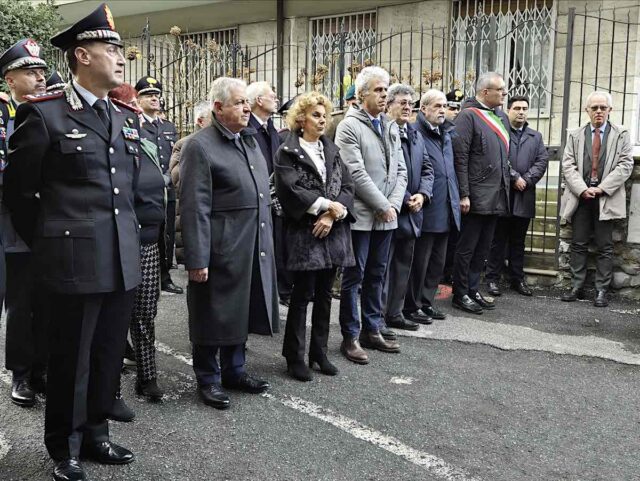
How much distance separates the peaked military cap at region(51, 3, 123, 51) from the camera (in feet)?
9.75

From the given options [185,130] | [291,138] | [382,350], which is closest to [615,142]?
[382,350]

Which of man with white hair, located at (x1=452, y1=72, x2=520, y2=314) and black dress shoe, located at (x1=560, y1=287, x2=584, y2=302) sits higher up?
man with white hair, located at (x1=452, y1=72, x2=520, y2=314)

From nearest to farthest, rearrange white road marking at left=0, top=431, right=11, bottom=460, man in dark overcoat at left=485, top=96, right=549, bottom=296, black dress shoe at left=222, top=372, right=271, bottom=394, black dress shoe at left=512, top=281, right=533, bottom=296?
white road marking at left=0, top=431, right=11, bottom=460 → black dress shoe at left=222, top=372, right=271, bottom=394 → man in dark overcoat at left=485, top=96, right=549, bottom=296 → black dress shoe at left=512, top=281, right=533, bottom=296

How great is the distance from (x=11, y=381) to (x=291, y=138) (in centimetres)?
241

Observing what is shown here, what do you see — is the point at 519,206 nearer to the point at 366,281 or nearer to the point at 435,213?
the point at 435,213

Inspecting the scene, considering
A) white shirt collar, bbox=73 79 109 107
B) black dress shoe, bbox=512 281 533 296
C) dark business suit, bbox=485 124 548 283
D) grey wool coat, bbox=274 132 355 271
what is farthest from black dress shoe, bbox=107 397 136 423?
black dress shoe, bbox=512 281 533 296

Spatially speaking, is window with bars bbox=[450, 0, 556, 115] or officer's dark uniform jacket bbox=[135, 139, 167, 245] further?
window with bars bbox=[450, 0, 556, 115]

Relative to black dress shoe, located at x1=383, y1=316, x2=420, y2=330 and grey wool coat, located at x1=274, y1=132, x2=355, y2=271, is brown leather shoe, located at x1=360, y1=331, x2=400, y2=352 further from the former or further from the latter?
grey wool coat, located at x1=274, y1=132, x2=355, y2=271

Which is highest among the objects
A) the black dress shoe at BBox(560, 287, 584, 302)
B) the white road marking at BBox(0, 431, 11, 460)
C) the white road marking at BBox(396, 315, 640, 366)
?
the black dress shoe at BBox(560, 287, 584, 302)

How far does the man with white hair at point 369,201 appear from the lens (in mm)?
5078

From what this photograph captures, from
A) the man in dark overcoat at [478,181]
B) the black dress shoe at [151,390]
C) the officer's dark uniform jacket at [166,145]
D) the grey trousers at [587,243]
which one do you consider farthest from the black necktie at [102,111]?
the grey trousers at [587,243]

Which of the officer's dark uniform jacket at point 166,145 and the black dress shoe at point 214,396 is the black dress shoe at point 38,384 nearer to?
the black dress shoe at point 214,396

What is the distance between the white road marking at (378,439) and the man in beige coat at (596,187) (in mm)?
4166

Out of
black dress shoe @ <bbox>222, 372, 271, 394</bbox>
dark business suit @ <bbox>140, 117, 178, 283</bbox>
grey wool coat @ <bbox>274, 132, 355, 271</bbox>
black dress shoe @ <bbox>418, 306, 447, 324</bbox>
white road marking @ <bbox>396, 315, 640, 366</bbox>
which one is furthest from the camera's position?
dark business suit @ <bbox>140, 117, 178, 283</bbox>
